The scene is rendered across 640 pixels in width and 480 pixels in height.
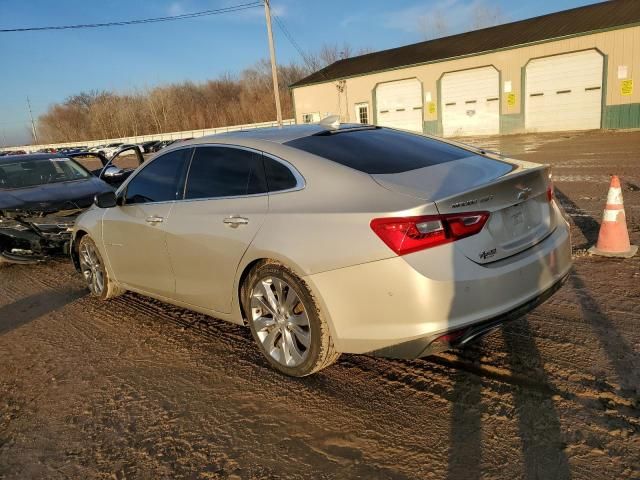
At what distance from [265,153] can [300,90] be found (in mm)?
39491

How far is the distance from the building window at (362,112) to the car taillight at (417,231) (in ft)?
116

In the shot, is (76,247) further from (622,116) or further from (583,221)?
(622,116)

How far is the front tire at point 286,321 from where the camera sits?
10.2 feet

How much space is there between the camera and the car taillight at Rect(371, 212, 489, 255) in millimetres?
2711

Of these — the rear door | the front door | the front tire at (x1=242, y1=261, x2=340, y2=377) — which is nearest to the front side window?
the front door

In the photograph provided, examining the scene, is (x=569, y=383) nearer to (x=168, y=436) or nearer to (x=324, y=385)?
(x=324, y=385)

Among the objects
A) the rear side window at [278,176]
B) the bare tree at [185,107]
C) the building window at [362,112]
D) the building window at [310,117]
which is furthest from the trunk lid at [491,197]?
the bare tree at [185,107]

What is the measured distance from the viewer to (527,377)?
3133mm

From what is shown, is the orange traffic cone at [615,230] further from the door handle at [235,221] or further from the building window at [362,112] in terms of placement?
the building window at [362,112]

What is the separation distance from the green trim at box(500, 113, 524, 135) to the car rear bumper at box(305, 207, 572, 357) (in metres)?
29.0

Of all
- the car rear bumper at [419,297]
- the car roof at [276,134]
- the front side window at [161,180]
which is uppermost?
the car roof at [276,134]

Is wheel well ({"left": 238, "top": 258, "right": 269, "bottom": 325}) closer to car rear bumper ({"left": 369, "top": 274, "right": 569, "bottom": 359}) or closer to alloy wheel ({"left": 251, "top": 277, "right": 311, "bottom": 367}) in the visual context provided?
alloy wheel ({"left": 251, "top": 277, "right": 311, "bottom": 367})

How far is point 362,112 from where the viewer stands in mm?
37406

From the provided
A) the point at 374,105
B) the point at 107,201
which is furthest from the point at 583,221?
the point at 374,105
